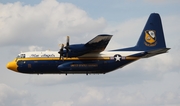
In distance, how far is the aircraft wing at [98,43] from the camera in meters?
43.3

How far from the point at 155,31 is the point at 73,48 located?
11735mm

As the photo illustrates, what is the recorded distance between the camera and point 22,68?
47844 millimetres

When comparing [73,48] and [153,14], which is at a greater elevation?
[153,14]

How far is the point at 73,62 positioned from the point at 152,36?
11.0 meters

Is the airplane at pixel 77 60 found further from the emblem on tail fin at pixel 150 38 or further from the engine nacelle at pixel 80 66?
the emblem on tail fin at pixel 150 38

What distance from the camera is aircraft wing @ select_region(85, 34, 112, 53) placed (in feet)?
→ 142

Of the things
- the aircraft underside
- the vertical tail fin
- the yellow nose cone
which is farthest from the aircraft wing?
the yellow nose cone

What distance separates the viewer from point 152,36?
165 feet

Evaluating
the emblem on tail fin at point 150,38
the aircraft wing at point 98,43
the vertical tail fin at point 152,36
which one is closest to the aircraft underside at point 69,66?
the aircraft wing at point 98,43

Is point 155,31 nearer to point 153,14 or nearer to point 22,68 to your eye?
point 153,14

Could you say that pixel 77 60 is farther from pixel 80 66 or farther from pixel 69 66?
pixel 69 66

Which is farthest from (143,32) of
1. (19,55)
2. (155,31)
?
(19,55)

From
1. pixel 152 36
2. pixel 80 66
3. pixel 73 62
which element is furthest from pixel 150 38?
pixel 73 62

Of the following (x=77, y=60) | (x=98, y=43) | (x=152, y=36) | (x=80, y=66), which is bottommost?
(x=80, y=66)
